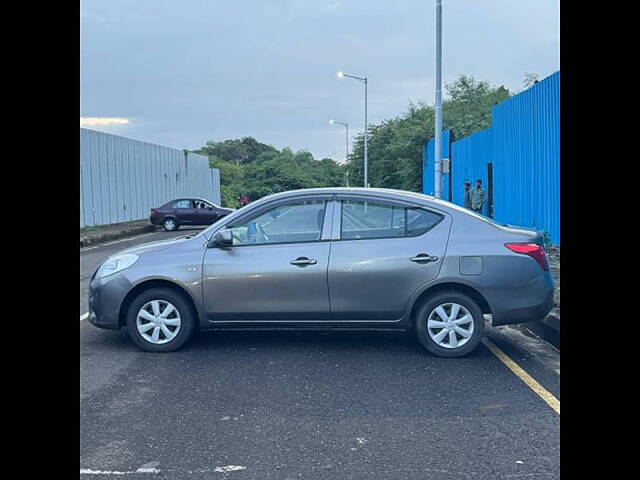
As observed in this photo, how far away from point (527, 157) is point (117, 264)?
13165 millimetres

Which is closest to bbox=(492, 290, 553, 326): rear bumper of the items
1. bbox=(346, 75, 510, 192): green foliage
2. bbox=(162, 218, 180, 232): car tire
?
bbox=(162, 218, 180, 232): car tire

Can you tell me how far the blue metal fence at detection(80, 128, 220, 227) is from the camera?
3042cm

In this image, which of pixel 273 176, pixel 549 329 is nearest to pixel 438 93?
pixel 549 329

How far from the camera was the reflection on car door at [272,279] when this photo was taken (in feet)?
23.0

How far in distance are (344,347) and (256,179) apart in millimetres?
72095

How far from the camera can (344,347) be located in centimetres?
752

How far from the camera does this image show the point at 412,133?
35.6 m

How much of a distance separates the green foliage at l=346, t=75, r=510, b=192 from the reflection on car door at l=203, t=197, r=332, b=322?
28352mm

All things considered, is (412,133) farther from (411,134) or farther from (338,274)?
(338,274)

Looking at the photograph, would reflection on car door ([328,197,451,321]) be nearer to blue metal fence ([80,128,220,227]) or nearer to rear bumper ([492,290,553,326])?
rear bumper ([492,290,553,326])
